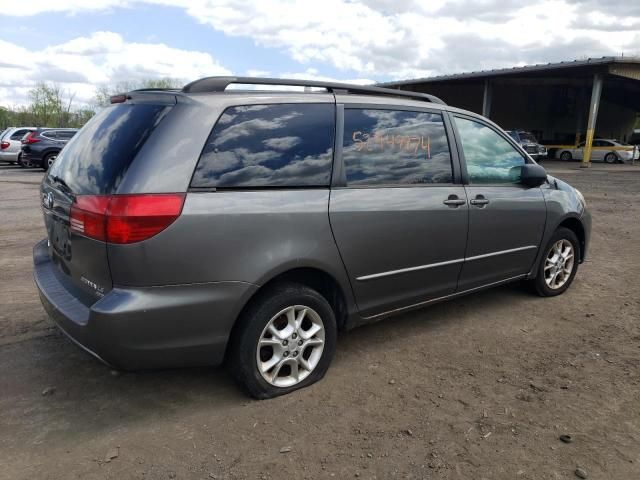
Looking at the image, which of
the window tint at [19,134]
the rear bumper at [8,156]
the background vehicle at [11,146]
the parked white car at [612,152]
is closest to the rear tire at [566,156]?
the parked white car at [612,152]

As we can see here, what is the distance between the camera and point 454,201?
3.75m

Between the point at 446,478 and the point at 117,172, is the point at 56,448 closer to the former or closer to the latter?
the point at 117,172

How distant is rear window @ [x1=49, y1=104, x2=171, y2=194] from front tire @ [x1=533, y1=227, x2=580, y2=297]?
358cm

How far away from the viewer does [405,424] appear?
9.30 ft

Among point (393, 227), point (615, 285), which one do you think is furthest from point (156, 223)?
point (615, 285)

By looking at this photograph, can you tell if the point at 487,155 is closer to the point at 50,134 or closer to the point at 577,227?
the point at 577,227

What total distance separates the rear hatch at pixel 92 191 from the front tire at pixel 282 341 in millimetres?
770

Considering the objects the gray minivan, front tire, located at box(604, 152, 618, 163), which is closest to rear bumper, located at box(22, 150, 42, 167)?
the gray minivan

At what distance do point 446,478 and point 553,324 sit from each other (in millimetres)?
2327

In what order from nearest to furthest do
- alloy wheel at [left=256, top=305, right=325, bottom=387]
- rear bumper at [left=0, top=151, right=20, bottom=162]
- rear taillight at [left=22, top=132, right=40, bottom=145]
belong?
alloy wheel at [left=256, top=305, right=325, bottom=387] < rear taillight at [left=22, top=132, right=40, bottom=145] < rear bumper at [left=0, top=151, right=20, bottom=162]

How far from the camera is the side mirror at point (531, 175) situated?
4.27 m

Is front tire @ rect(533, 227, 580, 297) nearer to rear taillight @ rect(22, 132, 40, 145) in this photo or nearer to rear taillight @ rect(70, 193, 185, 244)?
rear taillight @ rect(70, 193, 185, 244)

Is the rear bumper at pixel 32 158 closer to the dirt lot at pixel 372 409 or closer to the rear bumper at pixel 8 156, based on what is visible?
the rear bumper at pixel 8 156

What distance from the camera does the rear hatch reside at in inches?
102
